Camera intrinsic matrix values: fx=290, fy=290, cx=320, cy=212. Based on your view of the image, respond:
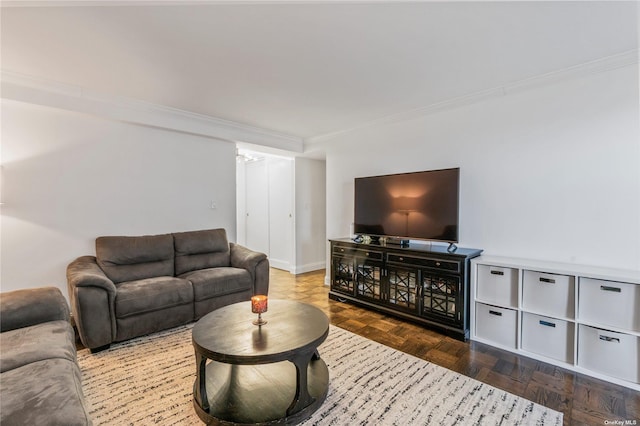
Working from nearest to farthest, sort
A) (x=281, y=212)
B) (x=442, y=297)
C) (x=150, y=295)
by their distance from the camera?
(x=150, y=295)
(x=442, y=297)
(x=281, y=212)

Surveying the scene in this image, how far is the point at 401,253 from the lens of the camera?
3.16 meters

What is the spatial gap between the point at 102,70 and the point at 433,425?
3.62 meters

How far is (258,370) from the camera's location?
1.92 metres

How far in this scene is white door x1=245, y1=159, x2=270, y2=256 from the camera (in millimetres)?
6168

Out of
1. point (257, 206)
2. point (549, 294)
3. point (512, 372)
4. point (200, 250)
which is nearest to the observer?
point (512, 372)

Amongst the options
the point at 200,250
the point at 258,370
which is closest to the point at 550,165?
the point at 258,370

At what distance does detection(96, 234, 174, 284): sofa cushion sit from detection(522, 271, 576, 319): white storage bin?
3.60 meters

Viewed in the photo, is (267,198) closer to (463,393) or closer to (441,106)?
(441,106)

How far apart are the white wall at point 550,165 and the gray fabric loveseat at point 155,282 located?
2.53 metres

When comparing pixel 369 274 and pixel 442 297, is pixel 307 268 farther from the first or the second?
pixel 442 297

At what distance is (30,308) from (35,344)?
440 mm

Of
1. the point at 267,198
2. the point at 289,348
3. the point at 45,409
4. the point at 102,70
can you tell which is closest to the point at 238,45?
the point at 102,70

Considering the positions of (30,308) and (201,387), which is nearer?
(201,387)

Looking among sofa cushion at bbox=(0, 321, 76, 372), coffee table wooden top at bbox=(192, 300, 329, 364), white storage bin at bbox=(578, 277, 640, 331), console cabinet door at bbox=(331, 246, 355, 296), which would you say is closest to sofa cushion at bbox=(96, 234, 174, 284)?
sofa cushion at bbox=(0, 321, 76, 372)
